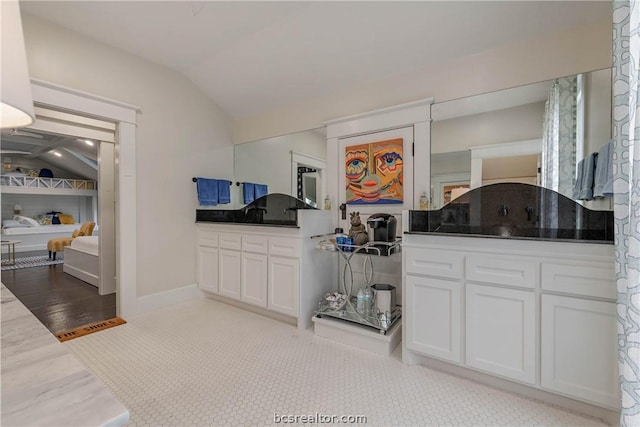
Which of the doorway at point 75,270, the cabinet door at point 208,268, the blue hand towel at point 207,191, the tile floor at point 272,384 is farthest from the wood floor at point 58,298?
the blue hand towel at point 207,191

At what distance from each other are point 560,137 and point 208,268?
3574 mm

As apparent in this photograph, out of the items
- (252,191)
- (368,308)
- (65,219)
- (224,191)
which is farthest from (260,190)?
(65,219)

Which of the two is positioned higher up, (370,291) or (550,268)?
(550,268)

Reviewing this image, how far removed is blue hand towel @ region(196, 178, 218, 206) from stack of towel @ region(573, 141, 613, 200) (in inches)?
140

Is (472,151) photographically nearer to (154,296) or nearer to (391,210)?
(391,210)

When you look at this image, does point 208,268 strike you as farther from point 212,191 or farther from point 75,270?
point 75,270

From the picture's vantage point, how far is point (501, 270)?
1697 mm

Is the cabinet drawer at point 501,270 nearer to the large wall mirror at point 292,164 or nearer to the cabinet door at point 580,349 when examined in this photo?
the cabinet door at point 580,349

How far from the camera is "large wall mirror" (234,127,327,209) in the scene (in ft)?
10.4

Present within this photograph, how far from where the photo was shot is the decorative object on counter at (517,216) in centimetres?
166

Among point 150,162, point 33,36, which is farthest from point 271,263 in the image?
point 33,36

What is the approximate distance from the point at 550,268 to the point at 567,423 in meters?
0.82

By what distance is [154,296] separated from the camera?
10.2 feet

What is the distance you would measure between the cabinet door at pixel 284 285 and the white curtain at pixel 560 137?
2101 millimetres
